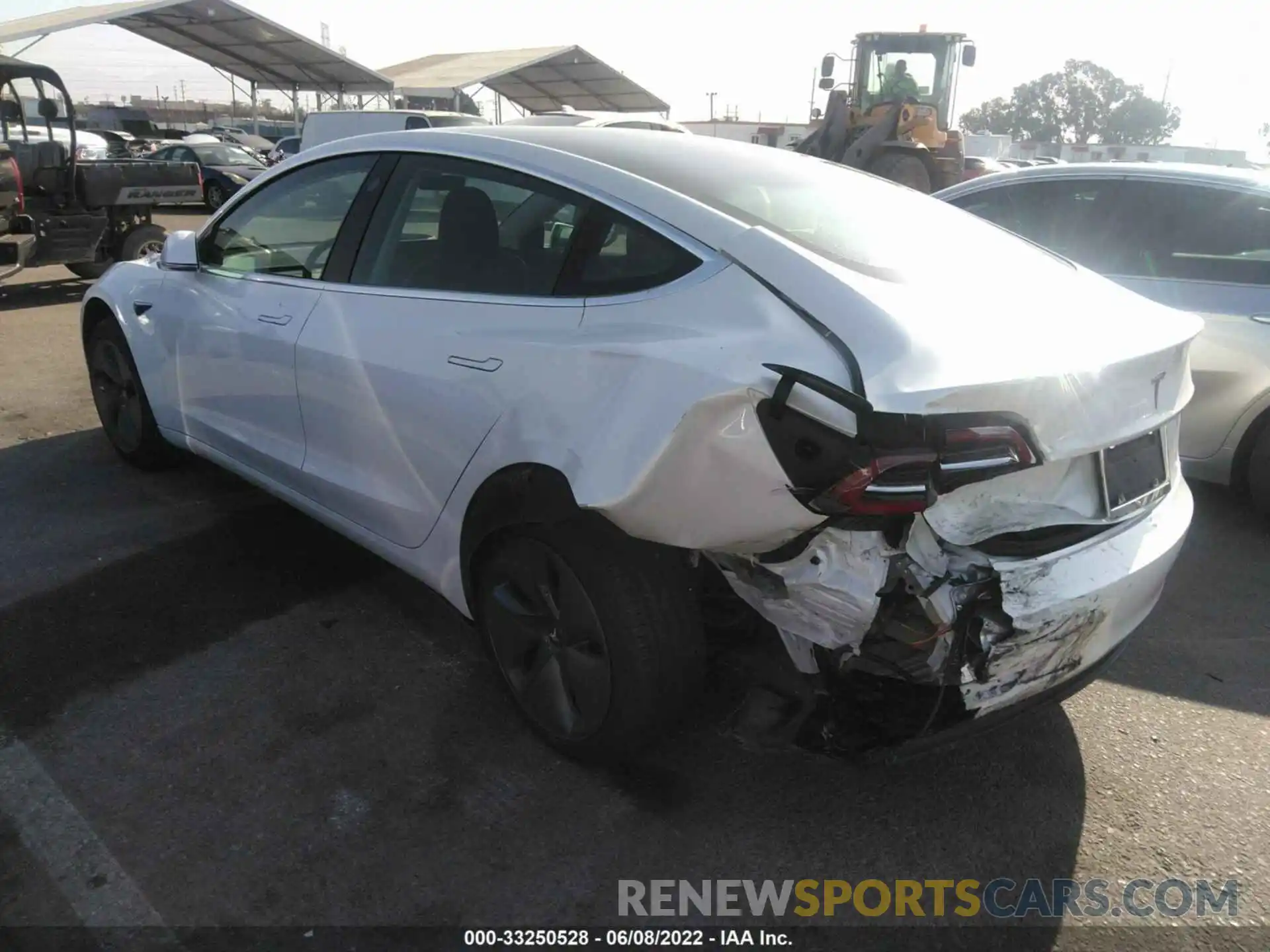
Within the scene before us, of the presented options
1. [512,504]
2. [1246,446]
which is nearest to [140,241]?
[512,504]

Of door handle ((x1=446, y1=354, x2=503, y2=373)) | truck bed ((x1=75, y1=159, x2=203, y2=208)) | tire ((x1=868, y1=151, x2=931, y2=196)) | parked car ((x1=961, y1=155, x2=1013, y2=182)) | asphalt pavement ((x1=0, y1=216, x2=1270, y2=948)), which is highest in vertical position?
parked car ((x1=961, y1=155, x2=1013, y2=182))

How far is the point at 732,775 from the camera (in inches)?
107

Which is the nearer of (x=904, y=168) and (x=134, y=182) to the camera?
(x=134, y=182)

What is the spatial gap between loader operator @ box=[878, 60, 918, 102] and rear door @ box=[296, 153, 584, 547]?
14.9 metres

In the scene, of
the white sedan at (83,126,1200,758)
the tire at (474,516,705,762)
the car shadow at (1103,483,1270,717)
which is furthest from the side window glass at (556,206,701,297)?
the car shadow at (1103,483,1270,717)

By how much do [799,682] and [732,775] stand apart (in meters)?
0.58

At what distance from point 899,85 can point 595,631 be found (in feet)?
53.1

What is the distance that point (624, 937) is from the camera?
2.20 m

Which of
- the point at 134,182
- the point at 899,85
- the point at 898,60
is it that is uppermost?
the point at 898,60

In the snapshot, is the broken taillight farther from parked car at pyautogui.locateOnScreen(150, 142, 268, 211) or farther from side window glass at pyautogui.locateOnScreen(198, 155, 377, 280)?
parked car at pyautogui.locateOnScreen(150, 142, 268, 211)

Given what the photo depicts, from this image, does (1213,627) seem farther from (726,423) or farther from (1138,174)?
(726,423)

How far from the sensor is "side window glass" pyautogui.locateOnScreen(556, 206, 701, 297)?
2.44m

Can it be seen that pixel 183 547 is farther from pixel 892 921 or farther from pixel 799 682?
pixel 892 921

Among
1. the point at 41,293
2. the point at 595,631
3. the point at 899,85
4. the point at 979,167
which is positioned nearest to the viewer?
the point at 595,631
